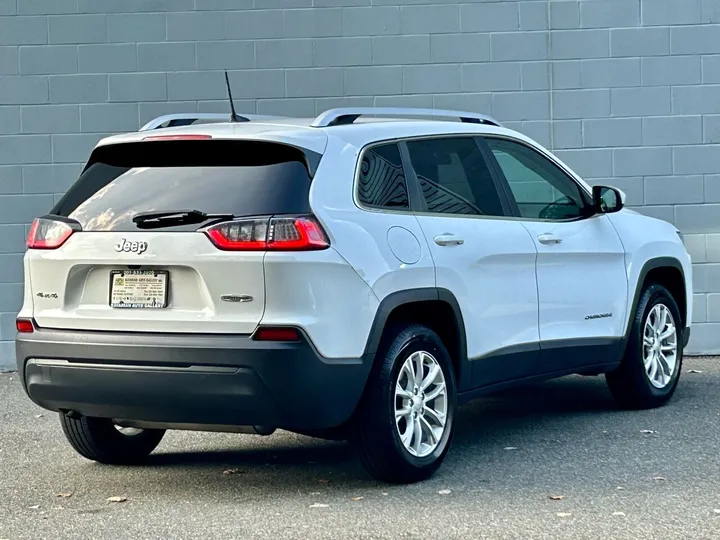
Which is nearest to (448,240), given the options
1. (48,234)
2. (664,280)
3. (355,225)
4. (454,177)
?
(454,177)

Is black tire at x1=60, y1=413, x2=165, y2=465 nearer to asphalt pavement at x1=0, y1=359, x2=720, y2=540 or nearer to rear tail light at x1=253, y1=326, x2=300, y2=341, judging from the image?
asphalt pavement at x1=0, y1=359, x2=720, y2=540

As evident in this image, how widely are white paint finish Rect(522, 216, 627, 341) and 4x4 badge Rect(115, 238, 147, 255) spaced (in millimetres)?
2318

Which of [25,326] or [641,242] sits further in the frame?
[641,242]

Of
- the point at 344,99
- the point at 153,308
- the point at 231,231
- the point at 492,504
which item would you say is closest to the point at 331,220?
the point at 231,231

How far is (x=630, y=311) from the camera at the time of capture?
793cm

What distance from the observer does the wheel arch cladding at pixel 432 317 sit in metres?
5.85

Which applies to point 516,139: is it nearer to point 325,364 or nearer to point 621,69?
point 325,364

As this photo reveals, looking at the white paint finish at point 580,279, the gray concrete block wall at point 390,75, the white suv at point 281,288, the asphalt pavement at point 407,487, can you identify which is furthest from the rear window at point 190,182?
the gray concrete block wall at point 390,75

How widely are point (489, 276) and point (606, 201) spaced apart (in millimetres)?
1433

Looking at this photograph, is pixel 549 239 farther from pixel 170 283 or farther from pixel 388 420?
pixel 170 283

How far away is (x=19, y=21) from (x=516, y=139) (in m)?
5.03

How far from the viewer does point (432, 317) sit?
6.44m

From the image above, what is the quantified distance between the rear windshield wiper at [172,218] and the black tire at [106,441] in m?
1.26

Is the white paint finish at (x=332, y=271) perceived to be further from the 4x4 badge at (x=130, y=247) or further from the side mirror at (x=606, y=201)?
the side mirror at (x=606, y=201)
